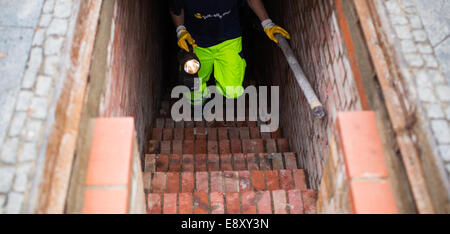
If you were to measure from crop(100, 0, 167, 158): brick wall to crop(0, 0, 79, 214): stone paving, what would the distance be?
1.30 ft

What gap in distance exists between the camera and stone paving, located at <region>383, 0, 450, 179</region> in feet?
5.38

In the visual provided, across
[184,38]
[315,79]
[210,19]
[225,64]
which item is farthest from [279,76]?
[315,79]

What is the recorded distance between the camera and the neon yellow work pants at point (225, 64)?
376cm

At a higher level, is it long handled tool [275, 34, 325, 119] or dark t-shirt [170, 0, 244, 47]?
dark t-shirt [170, 0, 244, 47]

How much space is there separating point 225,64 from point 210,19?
500 mm

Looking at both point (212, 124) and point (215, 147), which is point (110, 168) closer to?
point (215, 147)

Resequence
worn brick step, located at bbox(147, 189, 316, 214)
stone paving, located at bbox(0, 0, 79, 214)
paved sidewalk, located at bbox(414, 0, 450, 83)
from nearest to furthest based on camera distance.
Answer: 1. stone paving, located at bbox(0, 0, 79, 214)
2. paved sidewalk, located at bbox(414, 0, 450, 83)
3. worn brick step, located at bbox(147, 189, 316, 214)

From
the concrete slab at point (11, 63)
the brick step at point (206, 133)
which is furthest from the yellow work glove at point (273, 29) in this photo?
the concrete slab at point (11, 63)

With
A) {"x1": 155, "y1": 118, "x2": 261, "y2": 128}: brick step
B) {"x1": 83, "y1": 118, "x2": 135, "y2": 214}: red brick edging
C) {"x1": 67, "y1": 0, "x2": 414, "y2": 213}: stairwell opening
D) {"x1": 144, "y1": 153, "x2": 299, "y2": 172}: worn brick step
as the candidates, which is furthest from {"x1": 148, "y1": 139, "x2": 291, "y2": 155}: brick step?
{"x1": 83, "y1": 118, "x2": 135, "y2": 214}: red brick edging

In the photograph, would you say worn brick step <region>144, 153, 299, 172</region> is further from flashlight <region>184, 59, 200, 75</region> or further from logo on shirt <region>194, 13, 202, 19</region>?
logo on shirt <region>194, 13, 202, 19</region>
